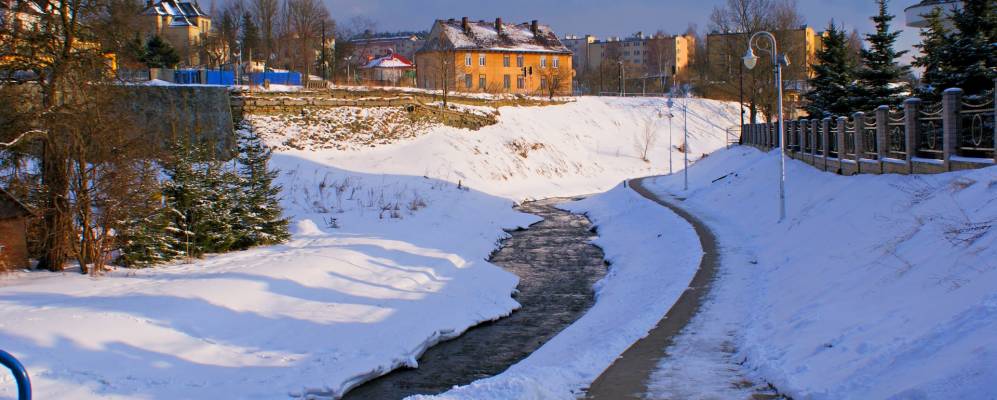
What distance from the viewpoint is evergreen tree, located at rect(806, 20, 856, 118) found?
35.6 m

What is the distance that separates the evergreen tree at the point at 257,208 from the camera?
20.5 meters

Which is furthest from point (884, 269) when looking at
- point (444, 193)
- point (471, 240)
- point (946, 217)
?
point (444, 193)

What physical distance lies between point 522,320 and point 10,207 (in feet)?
33.4

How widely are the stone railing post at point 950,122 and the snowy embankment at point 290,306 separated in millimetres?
7452

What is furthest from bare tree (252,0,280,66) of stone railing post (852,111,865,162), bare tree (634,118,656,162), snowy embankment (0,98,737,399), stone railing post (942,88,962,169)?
stone railing post (942,88,962,169)

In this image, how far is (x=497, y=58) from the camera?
79438 millimetres

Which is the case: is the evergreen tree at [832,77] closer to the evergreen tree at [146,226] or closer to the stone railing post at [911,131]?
the stone railing post at [911,131]

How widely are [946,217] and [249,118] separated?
3205 cm

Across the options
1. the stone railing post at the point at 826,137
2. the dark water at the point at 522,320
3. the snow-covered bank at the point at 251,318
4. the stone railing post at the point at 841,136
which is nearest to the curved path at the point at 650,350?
the dark water at the point at 522,320

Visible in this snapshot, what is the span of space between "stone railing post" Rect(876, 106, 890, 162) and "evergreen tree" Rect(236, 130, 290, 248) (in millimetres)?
15660

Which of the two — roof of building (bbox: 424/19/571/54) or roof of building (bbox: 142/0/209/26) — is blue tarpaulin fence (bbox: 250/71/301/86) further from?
roof of building (bbox: 142/0/209/26)

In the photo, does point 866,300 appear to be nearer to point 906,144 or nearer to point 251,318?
point 906,144

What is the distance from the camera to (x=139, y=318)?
12.5 metres

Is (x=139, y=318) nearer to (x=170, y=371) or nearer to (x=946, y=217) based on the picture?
(x=170, y=371)
